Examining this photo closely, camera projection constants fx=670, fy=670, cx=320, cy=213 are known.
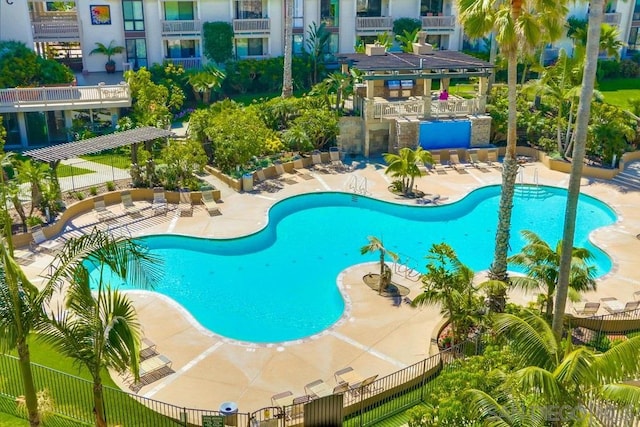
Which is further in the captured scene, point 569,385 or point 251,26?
point 251,26

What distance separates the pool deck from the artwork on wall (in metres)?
24.6

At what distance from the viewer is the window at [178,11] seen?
5044 cm

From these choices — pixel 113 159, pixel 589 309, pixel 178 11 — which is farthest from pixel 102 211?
pixel 178 11

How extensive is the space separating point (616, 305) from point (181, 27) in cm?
3820

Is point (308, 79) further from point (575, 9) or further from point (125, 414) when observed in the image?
point (125, 414)

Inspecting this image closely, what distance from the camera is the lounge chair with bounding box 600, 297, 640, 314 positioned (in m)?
22.0

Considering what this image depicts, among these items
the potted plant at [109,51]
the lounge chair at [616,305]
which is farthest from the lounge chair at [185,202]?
the potted plant at [109,51]

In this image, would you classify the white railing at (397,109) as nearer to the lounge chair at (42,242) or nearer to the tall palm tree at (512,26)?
the tall palm tree at (512,26)

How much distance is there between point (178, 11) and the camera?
50.8m

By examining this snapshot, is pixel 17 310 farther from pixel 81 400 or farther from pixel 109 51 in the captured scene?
pixel 109 51

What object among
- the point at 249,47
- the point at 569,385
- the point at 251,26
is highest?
the point at 251,26

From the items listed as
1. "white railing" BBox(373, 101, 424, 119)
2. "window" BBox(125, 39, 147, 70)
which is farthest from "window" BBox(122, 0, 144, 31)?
"white railing" BBox(373, 101, 424, 119)

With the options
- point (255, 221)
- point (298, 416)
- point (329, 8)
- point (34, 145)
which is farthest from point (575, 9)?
point (298, 416)

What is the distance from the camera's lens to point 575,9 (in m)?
57.5
